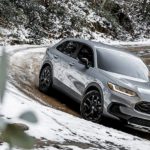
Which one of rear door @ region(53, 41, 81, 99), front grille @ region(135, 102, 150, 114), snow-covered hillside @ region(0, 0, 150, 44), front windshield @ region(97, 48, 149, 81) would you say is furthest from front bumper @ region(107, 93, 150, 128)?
snow-covered hillside @ region(0, 0, 150, 44)

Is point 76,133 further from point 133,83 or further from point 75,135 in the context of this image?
point 133,83

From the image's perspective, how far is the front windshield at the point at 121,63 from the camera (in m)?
10.5

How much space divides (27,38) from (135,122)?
15.9 metres

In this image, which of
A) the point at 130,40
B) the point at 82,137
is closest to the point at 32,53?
the point at 82,137

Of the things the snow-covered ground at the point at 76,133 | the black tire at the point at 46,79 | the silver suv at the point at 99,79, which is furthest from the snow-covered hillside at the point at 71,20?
the snow-covered ground at the point at 76,133

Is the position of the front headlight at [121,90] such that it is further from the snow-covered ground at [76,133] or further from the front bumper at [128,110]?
the snow-covered ground at [76,133]

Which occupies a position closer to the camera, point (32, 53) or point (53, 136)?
point (53, 136)

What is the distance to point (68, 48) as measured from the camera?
38.5 feet

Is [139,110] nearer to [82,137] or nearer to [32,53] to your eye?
[82,137]

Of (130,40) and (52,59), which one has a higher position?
(52,59)

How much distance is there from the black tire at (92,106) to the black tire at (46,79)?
6.69 ft

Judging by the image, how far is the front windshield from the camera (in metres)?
10.5

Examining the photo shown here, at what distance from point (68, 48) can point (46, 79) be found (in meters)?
0.95

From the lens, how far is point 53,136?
7.00m
